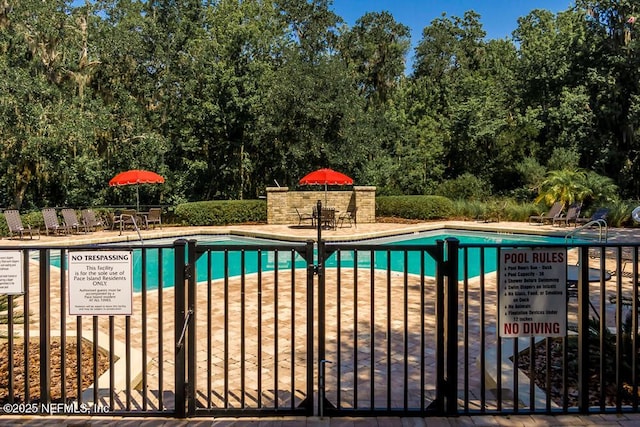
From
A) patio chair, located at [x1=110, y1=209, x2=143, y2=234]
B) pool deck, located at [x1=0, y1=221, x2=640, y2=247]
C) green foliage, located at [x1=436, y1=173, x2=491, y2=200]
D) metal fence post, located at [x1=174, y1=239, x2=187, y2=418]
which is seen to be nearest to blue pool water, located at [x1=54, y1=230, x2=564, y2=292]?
pool deck, located at [x1=0, y1=221, x2=640, y2=247]

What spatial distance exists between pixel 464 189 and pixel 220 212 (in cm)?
962

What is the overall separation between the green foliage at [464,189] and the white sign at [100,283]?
1885 centimetres

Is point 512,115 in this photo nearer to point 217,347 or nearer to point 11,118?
point 11,118

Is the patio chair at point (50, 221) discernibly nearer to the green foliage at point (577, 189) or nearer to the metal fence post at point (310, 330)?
the metal fence post at point (310, 330)

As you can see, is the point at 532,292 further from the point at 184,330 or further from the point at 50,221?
the point at 50,221

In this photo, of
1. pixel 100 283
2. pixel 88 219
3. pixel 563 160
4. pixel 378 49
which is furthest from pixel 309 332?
pixel 378 49

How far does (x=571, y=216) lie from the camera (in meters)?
16.3

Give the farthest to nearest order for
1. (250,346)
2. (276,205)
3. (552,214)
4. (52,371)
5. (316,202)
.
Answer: (316,202) < (276,205) < (552,214) < (250,346) < (52,371)

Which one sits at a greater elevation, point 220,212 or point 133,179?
point 133,179

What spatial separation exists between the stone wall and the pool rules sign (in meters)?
16.1

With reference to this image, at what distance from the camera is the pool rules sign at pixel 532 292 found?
3.05 metres

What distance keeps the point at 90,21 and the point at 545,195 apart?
18.9 m

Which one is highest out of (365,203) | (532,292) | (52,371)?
(365,203)

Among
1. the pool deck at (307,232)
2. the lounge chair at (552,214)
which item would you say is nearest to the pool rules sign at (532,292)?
the pool deck at (307,232)
